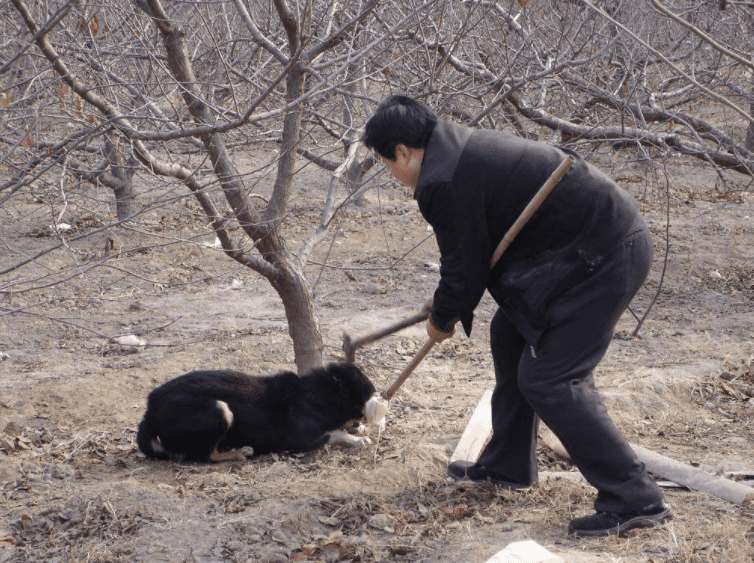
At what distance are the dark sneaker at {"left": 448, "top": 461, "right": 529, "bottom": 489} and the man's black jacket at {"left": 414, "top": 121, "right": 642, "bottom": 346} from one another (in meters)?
1.12

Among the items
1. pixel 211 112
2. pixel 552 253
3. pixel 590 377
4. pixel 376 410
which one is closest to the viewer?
pixel 552 253

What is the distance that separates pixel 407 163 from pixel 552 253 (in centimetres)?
87

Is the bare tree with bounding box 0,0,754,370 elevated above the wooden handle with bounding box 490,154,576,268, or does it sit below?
above

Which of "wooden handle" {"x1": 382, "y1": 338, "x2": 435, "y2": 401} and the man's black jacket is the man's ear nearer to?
the man's black jacket

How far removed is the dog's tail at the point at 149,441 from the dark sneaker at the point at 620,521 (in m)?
2.99

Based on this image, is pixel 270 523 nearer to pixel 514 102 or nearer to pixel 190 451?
pixel 190 451

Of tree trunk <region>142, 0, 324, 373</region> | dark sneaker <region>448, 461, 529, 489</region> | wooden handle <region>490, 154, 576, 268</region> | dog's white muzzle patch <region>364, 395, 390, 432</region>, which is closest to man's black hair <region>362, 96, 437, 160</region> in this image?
wooden handle <region>490, 154, 576, 268</region>

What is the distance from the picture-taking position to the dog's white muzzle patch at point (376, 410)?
19.6ft

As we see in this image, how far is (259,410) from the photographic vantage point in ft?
19.4

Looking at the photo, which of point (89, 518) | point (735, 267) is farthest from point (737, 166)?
point (89, 518)

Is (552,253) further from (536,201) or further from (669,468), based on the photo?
(669,468)

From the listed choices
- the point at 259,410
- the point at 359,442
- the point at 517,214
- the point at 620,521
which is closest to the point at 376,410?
the point at 359,442

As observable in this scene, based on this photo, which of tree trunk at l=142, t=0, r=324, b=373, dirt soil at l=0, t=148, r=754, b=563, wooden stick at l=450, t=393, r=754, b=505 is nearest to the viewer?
dirt soil at l=0, t=148, r=754, b=563

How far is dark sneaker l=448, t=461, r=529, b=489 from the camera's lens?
15.9ft
